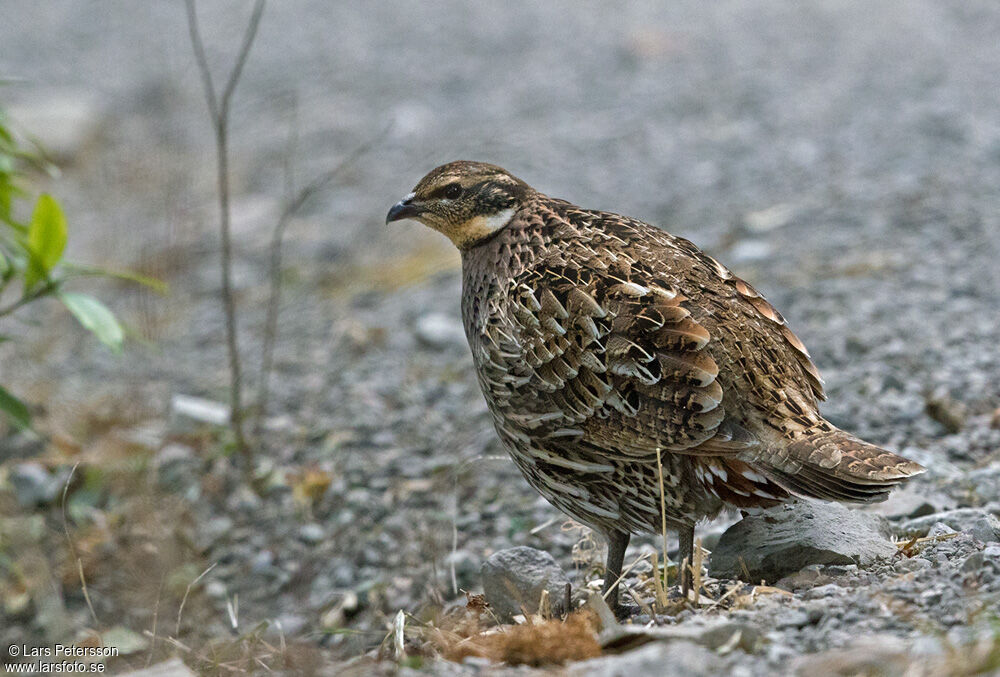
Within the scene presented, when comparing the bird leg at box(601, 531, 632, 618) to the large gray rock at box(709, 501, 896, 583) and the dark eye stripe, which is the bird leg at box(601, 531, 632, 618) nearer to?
the large gray rock at box(709, 501, 896, 583)

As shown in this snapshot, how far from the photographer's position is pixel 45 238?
16.8 feet

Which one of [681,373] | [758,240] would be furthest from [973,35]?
[681,373]

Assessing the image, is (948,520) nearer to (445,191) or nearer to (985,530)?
(985,530)

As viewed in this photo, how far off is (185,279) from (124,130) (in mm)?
3800

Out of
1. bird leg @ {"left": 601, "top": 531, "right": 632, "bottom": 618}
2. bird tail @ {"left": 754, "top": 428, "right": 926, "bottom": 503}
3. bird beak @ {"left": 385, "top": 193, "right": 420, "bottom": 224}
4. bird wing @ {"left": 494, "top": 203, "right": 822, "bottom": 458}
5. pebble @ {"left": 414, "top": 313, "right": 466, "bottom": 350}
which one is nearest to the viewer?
bird tail @ {"left": 754, "top": 428, "right": 926, "bottom": 503}

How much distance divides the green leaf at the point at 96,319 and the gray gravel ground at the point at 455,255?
3.28 feet

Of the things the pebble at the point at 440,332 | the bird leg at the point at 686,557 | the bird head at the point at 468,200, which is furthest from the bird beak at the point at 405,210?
the pebble at the point at 440,332

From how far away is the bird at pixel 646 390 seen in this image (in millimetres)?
3908

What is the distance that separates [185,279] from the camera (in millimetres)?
9078

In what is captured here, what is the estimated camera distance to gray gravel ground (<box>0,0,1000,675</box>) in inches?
205

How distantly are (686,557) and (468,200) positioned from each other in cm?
179

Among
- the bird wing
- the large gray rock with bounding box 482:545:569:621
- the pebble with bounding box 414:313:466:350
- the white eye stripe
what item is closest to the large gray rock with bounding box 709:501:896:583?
the bird wing

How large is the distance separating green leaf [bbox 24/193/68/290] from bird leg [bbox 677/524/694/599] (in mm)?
3098

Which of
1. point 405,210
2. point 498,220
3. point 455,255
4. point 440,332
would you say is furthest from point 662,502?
point 455,255
